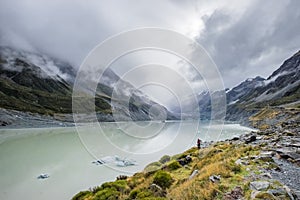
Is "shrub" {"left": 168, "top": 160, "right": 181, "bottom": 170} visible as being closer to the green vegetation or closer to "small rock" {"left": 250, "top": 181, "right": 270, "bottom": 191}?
the green vegetation

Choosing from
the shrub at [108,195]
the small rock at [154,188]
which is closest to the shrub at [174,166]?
the small rock at [154,188]

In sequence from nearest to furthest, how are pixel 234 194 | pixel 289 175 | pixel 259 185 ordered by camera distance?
pixel 234 194, pixel 259 185, pixel 289 175

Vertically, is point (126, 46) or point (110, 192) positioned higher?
point (126, 46)

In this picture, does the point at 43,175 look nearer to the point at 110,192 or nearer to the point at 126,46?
the point at 110,192

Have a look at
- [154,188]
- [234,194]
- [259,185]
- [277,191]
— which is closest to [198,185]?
[234,194]

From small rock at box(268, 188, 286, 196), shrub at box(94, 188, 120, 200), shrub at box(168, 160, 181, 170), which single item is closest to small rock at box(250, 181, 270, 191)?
small rock at box(268, 188, 286, 196)

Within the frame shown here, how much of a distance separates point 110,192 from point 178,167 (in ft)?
18.2

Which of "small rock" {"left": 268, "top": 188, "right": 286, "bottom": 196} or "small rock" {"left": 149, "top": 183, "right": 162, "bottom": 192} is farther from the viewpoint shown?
"small rock" {"left": 149, "top": 183, "right": 162, "bottom": 192}

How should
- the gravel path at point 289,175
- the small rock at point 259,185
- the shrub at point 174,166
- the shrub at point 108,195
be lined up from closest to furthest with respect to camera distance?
the small rock at point 259,185 < the gravel path at point 289,175 < the shrub at point 108,195 < the shrub at point 174,166

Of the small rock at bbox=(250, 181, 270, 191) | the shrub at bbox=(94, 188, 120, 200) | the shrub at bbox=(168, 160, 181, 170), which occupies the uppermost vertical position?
the shrub at bbox=(168, 160, 181, 170)

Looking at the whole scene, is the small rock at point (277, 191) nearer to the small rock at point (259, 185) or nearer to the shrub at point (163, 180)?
the small rock at point (259, 185)

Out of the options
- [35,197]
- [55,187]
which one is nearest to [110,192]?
[35,197]

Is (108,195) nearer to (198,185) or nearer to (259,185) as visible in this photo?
(198,185)

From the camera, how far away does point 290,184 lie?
7.00m
